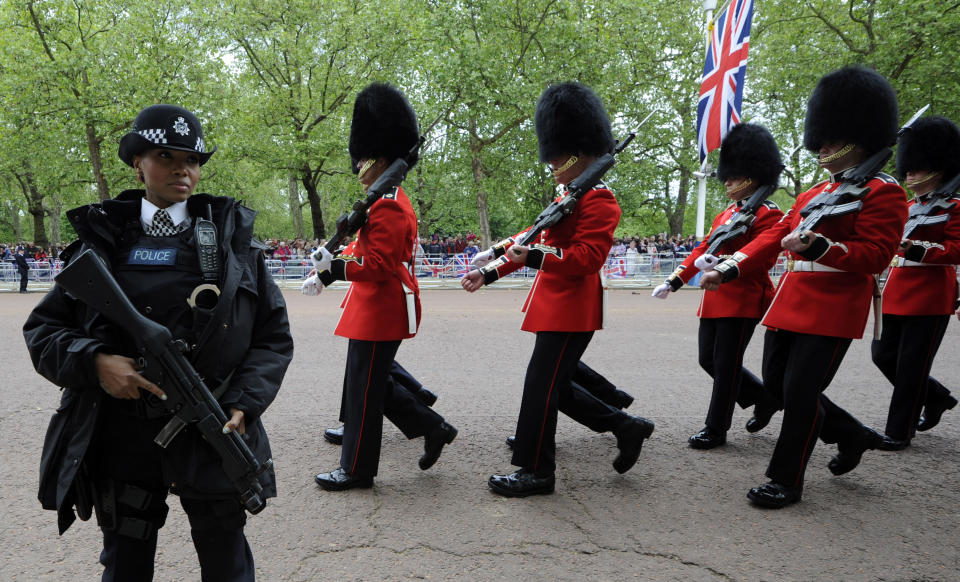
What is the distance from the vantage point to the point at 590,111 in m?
3.76

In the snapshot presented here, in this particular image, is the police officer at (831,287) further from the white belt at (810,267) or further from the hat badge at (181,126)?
the hat badge at (181,126)

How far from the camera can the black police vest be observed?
1892 millimetres

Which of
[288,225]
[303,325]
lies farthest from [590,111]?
[288,225]

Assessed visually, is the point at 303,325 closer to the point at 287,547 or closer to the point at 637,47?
the point at 287,547

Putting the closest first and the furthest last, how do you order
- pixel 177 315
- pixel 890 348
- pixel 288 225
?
pixel 177 315
pixel 890 348
pixel 288 225

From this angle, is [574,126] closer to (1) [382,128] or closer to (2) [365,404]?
(1) [382,128]

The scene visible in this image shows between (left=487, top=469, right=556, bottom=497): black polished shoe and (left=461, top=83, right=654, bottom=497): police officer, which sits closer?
(left=461, top=83, right=654, bottom=497): police officer

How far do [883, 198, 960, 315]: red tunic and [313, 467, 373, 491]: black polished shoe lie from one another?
3.65 meters

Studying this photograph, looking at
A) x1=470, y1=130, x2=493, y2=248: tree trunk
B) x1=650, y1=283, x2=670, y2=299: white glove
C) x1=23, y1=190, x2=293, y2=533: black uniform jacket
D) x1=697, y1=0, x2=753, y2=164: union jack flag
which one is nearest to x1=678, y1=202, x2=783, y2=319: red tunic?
x1=650, y1=283, x2=670, y2=299: white glove

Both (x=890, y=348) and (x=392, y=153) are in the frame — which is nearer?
(x=392, y=153)

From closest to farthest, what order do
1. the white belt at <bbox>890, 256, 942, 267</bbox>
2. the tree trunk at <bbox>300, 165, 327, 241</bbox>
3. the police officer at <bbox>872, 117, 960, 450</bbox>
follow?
1. the police officer at <bbox>872, 117, 960, 450</bbox>
2. the white belt at <bbox>890, 256, 942, 267</bbox>
3. the tree trunk at <bbox>300, 165, 327, 241</bbox>

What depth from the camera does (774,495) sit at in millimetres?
3256

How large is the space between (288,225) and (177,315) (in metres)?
47.5

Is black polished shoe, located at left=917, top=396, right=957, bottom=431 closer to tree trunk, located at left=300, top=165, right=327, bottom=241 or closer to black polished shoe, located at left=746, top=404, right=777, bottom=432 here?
black polished shoe, located at left=746, top=404, right=777, bottom=432
